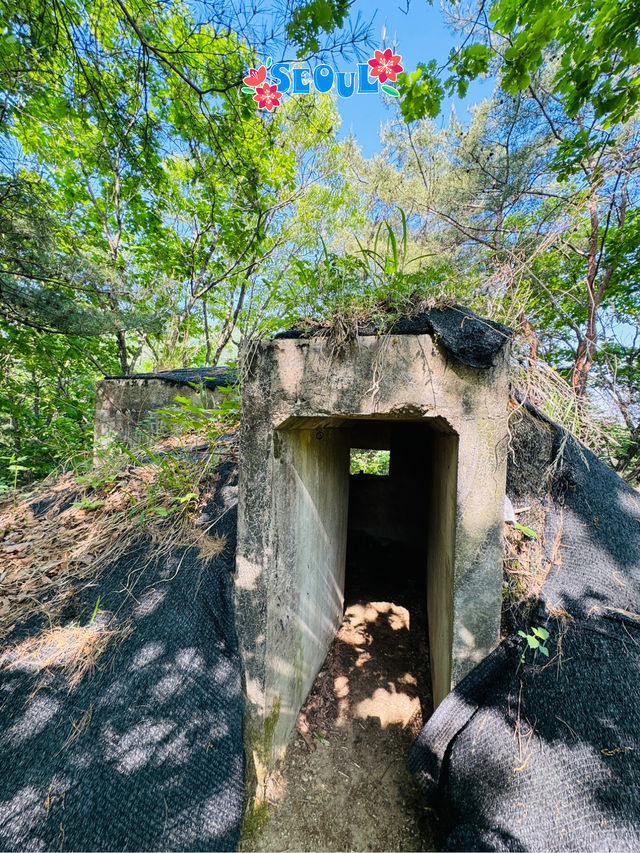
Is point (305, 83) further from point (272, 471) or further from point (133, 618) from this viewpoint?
point (133, 618)

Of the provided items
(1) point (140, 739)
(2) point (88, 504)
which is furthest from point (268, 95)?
(1) point (140, 739)

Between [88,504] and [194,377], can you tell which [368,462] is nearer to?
[194,377]

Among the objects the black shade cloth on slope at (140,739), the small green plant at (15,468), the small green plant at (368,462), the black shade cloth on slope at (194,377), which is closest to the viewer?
the black shade cloth on slope at (140,739)

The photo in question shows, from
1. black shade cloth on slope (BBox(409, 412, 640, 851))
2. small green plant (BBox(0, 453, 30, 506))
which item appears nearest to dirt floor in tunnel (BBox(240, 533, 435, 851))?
black shade cloth on slope (BBox(409, 412, 640, 851))

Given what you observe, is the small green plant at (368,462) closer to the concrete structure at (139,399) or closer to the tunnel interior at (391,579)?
the tunnel interior at (391,579)

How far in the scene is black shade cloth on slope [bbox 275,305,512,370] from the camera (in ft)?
5.39

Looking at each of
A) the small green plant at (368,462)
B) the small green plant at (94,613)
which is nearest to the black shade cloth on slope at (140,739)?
the small green plant at (94,613)

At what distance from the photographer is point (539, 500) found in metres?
1.97

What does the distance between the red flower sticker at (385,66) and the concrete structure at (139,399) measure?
2.92m

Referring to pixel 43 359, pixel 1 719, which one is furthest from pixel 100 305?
pixel 1 719

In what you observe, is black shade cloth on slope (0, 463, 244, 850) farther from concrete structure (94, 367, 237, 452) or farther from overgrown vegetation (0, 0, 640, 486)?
concrete structure (94, 367, 237, 452)

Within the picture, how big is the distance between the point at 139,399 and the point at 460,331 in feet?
12.2

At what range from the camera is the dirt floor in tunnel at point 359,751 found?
194 cm

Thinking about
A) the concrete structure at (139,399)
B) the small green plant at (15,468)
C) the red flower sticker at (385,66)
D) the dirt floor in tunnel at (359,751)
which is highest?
the red flower sticker at (385,66)
